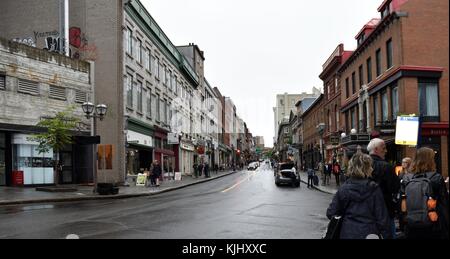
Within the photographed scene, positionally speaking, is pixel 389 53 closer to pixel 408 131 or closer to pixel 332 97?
pixel 332 97

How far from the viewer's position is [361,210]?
4.89 metres

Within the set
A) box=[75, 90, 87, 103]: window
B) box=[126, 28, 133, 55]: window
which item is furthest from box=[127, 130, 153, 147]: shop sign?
box=[126, 28, 133, 55]: window

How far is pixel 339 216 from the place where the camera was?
4.94 meters

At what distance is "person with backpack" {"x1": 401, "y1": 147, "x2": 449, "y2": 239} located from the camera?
529 cm

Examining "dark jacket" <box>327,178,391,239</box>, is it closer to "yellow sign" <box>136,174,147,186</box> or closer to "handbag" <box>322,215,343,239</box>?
"handbag" <box>322,215,343,239</box>

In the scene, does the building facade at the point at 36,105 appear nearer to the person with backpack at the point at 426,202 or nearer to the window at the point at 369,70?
the window at the point at 369,70

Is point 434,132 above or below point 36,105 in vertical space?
below

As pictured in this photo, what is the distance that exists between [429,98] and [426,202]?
82.9 ft

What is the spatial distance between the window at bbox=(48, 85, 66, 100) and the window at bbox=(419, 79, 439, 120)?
21737mm

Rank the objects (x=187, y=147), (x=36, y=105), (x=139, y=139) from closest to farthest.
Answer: (x=36, y=105), (x=139, y=139), (x=187, y=147)

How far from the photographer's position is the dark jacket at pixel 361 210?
4.81 metres

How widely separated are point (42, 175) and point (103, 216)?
1495 cm

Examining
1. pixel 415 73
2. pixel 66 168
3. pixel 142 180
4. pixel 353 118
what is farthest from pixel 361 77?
pixel 66 168
